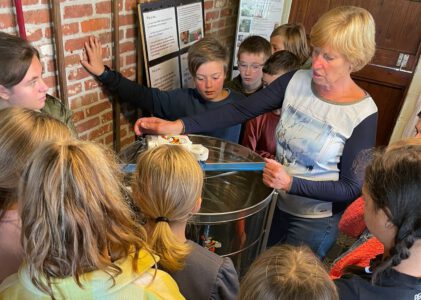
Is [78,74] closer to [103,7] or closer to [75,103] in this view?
[75,103]

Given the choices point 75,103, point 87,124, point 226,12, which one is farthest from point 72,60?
point 226,12

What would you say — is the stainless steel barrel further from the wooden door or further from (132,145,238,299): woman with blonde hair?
the wooden door

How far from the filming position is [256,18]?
2.99m

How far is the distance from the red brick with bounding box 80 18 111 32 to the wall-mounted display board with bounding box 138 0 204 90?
0.19 m

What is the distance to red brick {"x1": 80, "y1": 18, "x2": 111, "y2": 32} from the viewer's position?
5.36 ft

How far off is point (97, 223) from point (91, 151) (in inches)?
5.6

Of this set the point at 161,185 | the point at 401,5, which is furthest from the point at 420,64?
the point at 161,185

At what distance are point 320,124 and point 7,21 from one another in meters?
1.13

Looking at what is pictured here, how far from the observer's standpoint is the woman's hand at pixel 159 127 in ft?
4.92

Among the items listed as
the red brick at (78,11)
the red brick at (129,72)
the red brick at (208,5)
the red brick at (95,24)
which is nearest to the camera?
the red brick at (78,11)

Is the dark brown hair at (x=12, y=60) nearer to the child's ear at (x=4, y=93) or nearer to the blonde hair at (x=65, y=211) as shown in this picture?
the child's ear at (x=4, y=93)

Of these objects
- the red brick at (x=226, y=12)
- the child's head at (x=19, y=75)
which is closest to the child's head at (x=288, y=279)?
the child's head at (x=19, y=75)

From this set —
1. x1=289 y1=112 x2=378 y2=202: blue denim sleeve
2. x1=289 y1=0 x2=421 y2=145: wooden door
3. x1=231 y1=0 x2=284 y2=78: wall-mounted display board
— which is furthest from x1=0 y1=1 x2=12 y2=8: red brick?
x1=289 y1=0 x2=421 y2=145: wooden door

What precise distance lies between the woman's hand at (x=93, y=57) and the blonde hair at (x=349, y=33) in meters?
0.96
